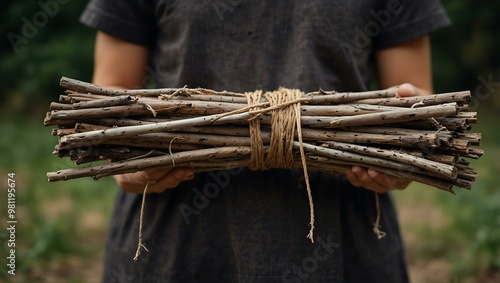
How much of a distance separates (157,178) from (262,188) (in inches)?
11.3

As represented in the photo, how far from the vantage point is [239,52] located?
5.72ft

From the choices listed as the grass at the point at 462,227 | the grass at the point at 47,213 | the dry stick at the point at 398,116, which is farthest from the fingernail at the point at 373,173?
the grass at the point at 462,227

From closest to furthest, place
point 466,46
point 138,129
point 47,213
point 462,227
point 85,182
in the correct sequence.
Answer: point 138,129, point 462,227, point 47,213, point 85,182, point 466,46

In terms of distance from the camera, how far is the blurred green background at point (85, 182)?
372cm

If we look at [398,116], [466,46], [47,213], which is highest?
[466,46]

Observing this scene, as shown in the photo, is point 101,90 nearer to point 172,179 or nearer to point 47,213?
point 172,179

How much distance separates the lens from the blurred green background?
12.2ft

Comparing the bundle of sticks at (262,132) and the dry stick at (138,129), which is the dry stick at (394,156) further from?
the dry stick at (138,129)

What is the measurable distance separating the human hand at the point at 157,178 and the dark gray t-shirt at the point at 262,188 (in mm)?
108

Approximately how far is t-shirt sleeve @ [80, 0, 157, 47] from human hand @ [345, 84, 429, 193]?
75 cm

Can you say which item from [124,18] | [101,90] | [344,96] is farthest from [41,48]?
[344,96]

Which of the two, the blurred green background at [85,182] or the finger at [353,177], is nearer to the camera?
the finger at [353,177]

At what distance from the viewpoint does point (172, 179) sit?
1.63m

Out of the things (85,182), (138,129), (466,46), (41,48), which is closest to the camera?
(138,129)
